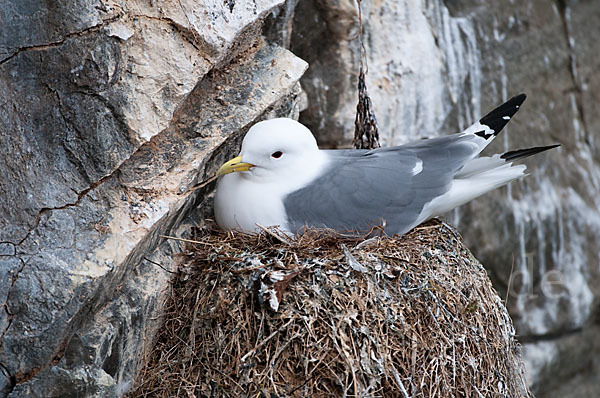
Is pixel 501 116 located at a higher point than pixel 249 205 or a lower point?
higher

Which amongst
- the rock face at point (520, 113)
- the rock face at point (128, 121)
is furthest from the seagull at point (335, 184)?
the rock face at point (520, 113)

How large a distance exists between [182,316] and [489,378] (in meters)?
0.91

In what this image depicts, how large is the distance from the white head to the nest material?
0.69ft

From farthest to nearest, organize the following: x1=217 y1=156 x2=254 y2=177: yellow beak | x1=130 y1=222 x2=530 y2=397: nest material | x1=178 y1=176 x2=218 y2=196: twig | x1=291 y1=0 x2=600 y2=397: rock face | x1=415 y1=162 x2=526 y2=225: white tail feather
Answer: x1=291 y1=0 x2=600 y2=397: rock face < x1=415 y1=162 x2=526 y2=225: white tail feather < x1=217 y1=156 x2=254 y2=177: yellow beak < x1=178 y1=176 x2=218 y2=196: twig < x1=130 y1=222 x2=530 y2=397: nest material

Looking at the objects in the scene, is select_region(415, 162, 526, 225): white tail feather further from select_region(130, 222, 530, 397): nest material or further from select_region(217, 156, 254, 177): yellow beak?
select_region(217, 156, 254, 177): yellow beak

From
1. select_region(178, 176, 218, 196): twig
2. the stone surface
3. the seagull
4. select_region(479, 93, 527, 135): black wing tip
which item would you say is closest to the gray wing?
the seagull

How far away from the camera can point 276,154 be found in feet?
7.18

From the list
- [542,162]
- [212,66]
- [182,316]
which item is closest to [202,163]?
[212,66]

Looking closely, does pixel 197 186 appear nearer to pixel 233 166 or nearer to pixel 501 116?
pixel 233 166

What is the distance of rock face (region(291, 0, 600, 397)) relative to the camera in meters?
2.95

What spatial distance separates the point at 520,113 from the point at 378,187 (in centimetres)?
169

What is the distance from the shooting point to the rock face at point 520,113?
9.68 feet

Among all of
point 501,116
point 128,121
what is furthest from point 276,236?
point 501,116

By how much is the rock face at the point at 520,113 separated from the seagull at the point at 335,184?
2.35 feet
